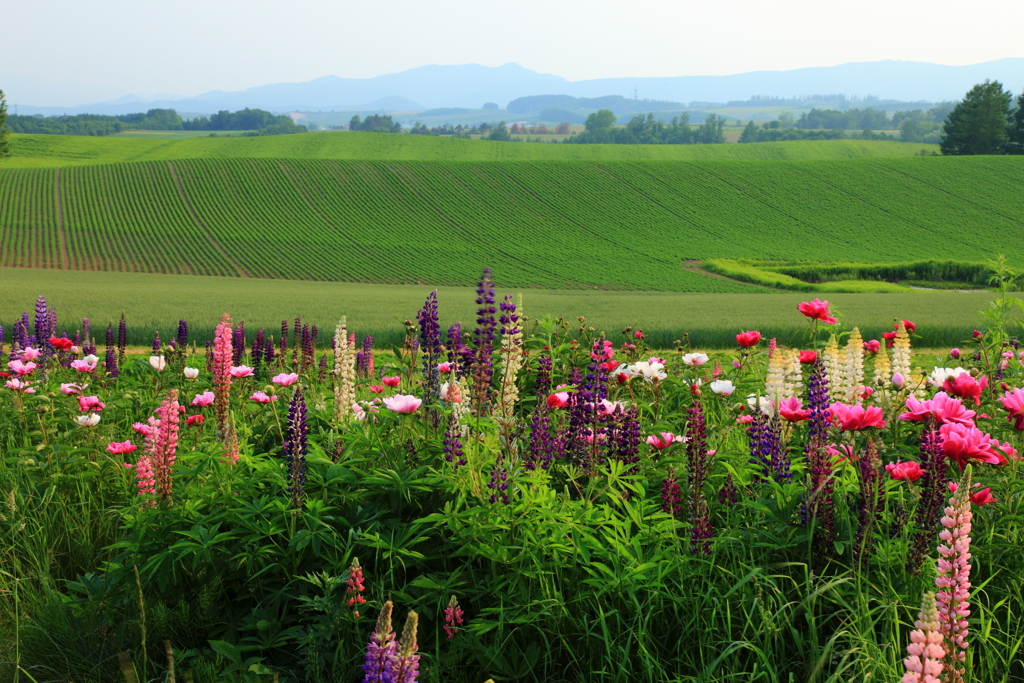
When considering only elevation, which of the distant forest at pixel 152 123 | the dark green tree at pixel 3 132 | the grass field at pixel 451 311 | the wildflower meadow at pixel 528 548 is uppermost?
the distant forest at pixel 152 123

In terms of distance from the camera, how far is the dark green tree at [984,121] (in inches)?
3157

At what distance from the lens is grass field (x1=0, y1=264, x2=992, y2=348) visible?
59.8 feet

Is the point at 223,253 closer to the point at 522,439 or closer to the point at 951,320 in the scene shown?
the point at 951,320

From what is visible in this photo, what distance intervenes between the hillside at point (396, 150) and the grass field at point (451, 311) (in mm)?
61215

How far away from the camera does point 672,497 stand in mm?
3406

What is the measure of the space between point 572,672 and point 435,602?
65 cm

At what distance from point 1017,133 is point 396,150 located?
72.2 metres

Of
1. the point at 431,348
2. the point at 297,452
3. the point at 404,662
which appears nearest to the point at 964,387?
the point at 431,348

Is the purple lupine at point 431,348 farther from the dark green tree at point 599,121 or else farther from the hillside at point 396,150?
the dark green tree at point 599,121

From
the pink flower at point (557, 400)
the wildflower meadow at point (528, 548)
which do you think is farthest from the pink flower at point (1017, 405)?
the pink flower at point (557, 400)

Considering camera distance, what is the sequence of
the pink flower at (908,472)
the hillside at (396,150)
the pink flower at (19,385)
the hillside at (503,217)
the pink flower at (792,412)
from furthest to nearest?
the hillside at (396,150), the hillside at (503,217), the pink flower at (19,385), the pink flower at (792,412), the pink flower at (908,472)

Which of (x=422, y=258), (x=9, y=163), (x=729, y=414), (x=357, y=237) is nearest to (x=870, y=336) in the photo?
(x=729, y=414)

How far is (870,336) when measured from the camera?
18828 millimetres

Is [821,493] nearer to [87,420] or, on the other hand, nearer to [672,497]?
[672,497]
